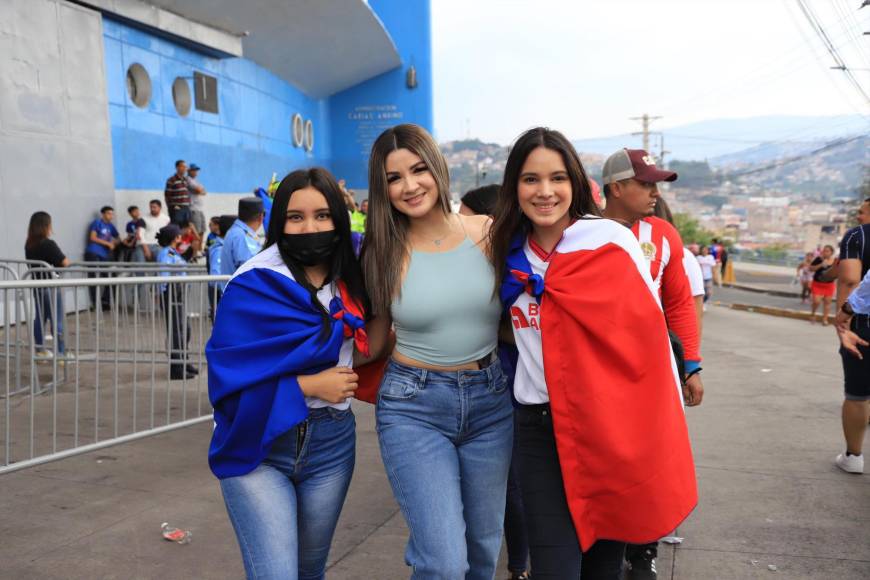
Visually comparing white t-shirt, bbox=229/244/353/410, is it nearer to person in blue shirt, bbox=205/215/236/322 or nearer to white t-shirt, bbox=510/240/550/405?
white t-shirt, bbox=510/240/550/405

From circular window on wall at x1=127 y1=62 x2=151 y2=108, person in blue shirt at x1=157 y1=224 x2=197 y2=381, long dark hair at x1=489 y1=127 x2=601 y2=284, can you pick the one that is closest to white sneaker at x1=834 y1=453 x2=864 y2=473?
long dark hair at x1=489 y1=127 x2=601 y2=284

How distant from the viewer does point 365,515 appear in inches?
191

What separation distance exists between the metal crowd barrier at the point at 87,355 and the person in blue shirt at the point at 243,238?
43cm

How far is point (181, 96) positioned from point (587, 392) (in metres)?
17.5

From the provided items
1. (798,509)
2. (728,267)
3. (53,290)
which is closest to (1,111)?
(53,290)

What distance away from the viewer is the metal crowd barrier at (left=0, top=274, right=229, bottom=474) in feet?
17.5

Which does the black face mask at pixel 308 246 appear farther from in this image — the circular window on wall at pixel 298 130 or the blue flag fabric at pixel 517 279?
the circular window on wall at pixel 298 130

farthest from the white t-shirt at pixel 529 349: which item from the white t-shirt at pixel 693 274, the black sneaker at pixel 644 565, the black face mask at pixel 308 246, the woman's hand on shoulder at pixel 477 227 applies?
the white t-shirt at pixel 693 274

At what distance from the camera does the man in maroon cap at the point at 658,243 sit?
145 inches

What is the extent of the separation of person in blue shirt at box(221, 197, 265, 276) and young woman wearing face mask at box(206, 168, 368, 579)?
453 centimetres

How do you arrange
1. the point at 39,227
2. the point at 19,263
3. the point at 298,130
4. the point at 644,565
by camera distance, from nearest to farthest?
the point at 644,565 → the point at 19,263 → the point at 39,227 → the point at 298,130

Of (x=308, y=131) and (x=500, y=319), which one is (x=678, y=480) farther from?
(x=308, y=131)

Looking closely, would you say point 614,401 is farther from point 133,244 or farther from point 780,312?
point 780,312

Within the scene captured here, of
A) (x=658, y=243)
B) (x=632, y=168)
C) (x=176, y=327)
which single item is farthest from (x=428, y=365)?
(x=176, y=327)
